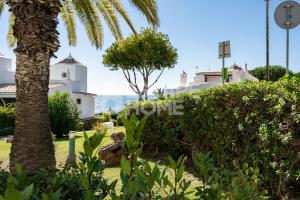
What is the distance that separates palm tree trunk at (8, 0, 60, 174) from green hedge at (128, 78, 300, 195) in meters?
3.15

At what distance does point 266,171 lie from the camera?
21.5ft

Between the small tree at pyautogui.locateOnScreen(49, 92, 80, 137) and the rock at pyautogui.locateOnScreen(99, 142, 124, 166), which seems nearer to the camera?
the rock at pyautogui.locateOnScreen(99, 142, 124, 166)

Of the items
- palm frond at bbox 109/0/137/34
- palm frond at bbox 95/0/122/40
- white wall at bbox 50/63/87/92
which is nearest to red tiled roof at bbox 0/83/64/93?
white wall at bbox 50/63/87/92

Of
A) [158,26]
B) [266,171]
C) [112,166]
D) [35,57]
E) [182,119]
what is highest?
[158,26]

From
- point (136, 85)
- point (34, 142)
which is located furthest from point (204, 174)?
point (136, 85)

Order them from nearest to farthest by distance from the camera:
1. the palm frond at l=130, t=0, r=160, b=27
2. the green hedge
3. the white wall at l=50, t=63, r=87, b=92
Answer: the green hedge, the palm frond at l=130, t=0, r=160, b=27, the white wall at l=50, t=63, r=87, b=92

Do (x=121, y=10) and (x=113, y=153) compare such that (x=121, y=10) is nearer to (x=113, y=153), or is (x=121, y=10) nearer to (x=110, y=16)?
(x=110, y=16)

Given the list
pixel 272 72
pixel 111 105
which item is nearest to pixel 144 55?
pixel 111 105

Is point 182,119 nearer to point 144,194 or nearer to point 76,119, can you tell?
point 144,194

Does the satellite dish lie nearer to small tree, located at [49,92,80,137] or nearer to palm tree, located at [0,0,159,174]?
palm tree, located at [0,0,159,174]

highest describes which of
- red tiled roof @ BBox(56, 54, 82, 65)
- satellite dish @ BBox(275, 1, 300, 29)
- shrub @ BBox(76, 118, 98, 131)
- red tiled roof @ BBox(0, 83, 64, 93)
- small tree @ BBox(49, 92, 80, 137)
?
red tiled roof @ BBox(56, 54, 82, 65)

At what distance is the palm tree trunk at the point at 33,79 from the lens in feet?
24.5

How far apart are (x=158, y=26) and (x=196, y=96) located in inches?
112

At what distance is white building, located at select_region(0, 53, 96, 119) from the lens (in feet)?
128
